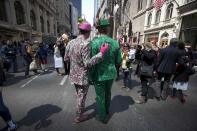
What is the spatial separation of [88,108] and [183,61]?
3.01m

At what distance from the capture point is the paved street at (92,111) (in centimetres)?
299

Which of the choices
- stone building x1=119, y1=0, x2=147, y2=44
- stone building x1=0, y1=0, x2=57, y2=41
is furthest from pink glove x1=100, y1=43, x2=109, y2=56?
stone building x1=119, y1=0, x2=147, y2=44

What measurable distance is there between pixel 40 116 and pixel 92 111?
4.21 ft

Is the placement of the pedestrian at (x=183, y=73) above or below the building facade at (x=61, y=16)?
below

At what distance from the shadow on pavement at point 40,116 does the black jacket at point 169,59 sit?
3.15m

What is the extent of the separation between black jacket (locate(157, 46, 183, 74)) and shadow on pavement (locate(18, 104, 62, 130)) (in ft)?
10.3

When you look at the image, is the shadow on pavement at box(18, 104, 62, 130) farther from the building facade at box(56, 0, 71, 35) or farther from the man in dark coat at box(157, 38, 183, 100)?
the building facade at box(56, 0, 71, 35)

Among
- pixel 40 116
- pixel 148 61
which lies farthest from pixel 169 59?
pixel 40 116

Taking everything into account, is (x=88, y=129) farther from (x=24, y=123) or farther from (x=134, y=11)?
(x=134, y=11)

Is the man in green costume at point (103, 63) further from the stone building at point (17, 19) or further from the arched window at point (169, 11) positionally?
the arched window at point (169, 11)

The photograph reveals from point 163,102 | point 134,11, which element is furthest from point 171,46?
point 134,11

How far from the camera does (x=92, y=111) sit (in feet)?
12.0

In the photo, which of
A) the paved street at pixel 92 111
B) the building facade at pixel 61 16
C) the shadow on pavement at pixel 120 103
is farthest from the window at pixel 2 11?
the building facade at pixel 61 16

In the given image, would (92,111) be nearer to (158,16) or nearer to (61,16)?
(158,16)
